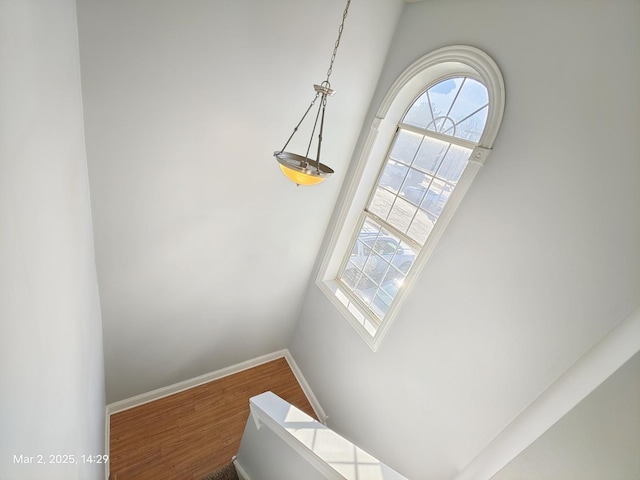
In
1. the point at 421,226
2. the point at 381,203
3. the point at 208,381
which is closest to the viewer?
the point at 421,226

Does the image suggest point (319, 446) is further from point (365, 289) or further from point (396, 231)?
point (396, 231)

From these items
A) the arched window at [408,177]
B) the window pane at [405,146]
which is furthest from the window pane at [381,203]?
the window pane at [405,146]

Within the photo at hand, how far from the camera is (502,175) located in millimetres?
1739

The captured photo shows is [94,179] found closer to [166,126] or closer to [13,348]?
[166,126]

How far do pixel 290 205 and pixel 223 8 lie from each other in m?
1.46

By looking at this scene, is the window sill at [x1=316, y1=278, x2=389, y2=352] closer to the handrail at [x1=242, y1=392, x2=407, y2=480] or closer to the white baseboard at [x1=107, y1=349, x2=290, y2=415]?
the handrail at [x1=242, y1=392, x2=407, y2=480]

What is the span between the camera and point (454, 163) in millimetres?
2162

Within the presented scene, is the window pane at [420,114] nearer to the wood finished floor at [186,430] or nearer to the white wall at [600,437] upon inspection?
the white wall at [600,437]

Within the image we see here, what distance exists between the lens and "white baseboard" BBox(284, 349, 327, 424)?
3.28 m

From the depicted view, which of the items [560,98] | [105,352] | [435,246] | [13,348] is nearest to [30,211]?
[13,348]

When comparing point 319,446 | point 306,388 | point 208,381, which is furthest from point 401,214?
point 208,381

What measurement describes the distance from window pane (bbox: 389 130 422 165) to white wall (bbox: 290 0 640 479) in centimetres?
50

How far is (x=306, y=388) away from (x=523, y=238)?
299cm

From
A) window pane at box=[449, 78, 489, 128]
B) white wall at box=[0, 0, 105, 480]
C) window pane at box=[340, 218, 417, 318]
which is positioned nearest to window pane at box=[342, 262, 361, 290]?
window pane at box=[340, 218, 417, 318]
